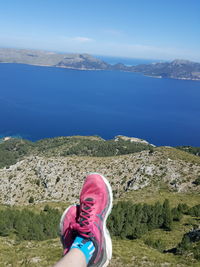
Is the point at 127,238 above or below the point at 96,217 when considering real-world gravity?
below

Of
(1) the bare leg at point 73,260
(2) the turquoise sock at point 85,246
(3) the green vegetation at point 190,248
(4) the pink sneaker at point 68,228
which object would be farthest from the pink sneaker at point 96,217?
(3) the green vegetation at point 190,248

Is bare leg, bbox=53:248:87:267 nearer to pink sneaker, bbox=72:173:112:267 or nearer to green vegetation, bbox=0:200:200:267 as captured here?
pink sneaker, bbox=72:173:112:267

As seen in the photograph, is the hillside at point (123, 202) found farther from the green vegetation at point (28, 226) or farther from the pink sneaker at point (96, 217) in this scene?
the pink sneaker at point (96, 217)

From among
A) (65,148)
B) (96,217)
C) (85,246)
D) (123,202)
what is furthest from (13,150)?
(85,246)

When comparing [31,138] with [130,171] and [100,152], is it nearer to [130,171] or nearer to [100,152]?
[100,152]

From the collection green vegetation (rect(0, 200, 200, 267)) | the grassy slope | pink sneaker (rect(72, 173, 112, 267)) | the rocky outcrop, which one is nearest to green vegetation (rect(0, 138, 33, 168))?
the rocky outcrop

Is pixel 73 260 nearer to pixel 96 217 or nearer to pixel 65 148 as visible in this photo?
pixel 96 217

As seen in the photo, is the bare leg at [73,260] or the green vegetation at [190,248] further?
the green vegetation at [190,248]

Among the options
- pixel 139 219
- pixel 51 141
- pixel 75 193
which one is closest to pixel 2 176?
pixel 75 193
